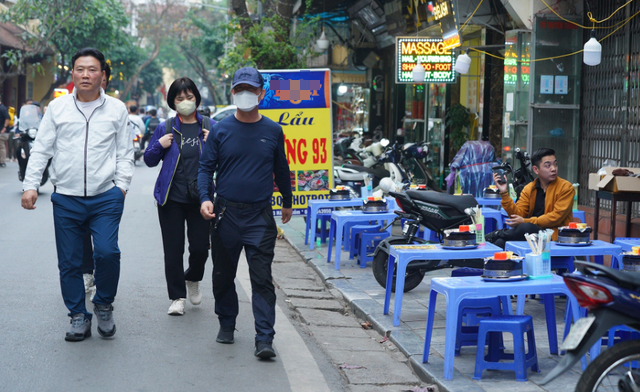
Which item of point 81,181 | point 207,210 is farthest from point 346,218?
point 81,181

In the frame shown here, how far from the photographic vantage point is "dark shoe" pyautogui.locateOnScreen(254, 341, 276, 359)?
5.05 metres

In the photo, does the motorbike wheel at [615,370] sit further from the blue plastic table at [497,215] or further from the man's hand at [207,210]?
the blue plastic table at [497,215]

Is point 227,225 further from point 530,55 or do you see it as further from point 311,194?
point 530,55

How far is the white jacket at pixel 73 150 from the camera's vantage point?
5301 mm

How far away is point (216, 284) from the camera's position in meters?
5.35

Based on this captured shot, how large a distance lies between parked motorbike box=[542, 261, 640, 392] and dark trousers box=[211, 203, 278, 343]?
2.23 metres

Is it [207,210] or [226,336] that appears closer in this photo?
[207,210]

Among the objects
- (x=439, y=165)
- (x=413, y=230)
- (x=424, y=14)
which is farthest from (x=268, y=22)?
(x=413, y=230)

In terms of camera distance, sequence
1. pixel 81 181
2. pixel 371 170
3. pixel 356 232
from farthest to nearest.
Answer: pixel 371 170 → pixel 356 232 → pixel 81 181

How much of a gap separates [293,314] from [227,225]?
6.01 feet

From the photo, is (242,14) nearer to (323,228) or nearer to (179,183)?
(323,228)

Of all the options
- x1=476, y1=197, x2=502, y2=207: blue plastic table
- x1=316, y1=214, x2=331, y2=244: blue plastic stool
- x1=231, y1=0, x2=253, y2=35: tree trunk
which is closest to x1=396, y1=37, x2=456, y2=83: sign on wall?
x1=231, y1=0, x2=253, y2=35: tree trunk

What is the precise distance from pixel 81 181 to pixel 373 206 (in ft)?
13.5

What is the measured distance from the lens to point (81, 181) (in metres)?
5.30
